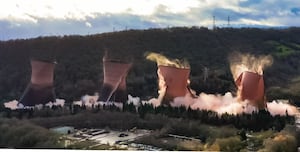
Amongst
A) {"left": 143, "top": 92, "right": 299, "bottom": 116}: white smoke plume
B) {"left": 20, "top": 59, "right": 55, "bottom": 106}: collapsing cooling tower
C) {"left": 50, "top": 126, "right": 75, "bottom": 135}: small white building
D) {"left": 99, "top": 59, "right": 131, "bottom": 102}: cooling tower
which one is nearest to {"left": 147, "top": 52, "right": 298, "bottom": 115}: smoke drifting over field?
{"left": 143, "top": 92, "right": 299, "bottom": 116}: white smoke plume

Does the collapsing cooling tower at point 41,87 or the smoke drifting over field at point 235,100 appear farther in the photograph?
the collapsing cooling tower at point 41,87

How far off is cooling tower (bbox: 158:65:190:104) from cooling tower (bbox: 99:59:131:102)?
206 millimetres

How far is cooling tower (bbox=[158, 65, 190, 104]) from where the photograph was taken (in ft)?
11.8

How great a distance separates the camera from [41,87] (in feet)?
12.1

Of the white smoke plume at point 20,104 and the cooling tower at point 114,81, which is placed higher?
the cooling tower at point 114,81

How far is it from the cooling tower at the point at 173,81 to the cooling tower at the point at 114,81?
0.21m

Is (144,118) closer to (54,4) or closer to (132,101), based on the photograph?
(132,101)

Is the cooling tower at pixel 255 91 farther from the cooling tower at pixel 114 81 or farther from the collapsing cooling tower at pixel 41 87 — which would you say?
the collapsing cooling tower at pixel 41 87

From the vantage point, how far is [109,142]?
11.8 ft

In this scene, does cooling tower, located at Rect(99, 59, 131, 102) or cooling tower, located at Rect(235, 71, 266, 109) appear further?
cooling tower, located at Rect(99, 59, 131, 102)

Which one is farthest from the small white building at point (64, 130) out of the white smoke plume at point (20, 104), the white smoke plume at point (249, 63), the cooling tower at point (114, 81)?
the white smoke plume at point (249, 63)

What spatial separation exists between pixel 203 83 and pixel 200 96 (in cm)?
8

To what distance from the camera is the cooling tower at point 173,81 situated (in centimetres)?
359

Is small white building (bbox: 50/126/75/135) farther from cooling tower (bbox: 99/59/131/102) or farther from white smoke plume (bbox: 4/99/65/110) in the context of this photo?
cooling tower (bbox: 99/59/131/102)
